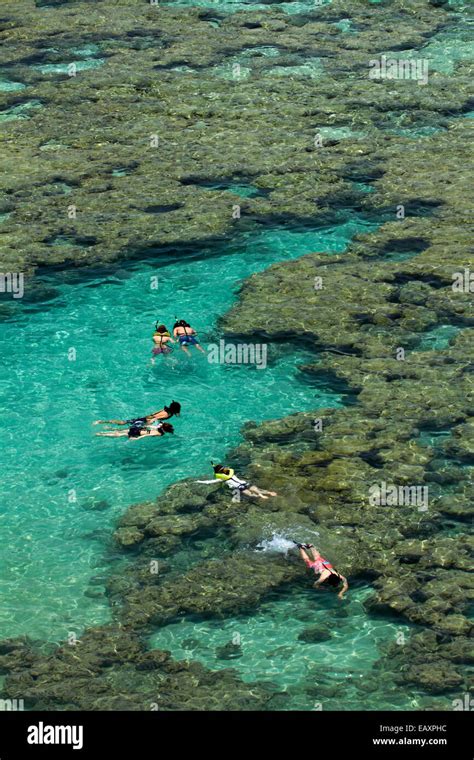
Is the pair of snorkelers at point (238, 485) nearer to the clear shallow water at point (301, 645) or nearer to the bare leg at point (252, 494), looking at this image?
the bare leg at point (252, 494)

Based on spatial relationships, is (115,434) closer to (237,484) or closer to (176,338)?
(176,338)

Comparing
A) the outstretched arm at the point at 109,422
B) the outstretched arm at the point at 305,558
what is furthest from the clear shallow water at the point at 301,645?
the outstretched arm at the point at 109,422

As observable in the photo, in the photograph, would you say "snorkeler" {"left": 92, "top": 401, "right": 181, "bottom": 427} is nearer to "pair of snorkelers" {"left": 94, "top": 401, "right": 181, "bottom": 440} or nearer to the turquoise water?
"pair of snorkelers" {"left": 94, "top": 401, "right": 181, "bottom": 440}

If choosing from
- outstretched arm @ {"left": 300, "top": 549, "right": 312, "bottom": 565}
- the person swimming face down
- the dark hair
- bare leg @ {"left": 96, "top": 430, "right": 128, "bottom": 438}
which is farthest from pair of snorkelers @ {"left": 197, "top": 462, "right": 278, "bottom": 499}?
bare leg @ {"left": 96, "top": 430, "right": 128, "bottom": 438}

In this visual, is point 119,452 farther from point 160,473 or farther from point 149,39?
point 149,39
